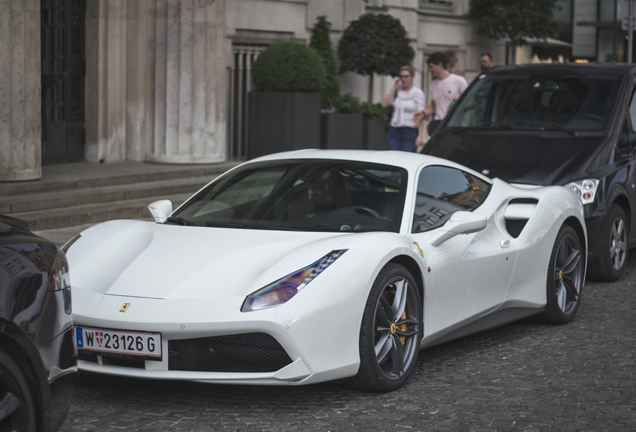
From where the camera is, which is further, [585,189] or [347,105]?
[347,105]

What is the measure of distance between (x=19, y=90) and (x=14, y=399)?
9044 millimetres

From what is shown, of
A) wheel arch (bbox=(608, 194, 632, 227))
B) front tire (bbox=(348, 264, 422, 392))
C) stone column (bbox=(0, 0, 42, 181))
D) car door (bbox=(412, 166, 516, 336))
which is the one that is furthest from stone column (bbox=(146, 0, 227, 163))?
front tire (bbox=(348, 264, 422, 392))

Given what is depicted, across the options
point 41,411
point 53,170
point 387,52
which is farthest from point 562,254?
point 387,52

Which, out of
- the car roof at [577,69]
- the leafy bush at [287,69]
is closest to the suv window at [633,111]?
the car roof at [577,69]

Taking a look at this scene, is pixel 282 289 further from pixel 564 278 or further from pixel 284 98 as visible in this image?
pixel 284 98

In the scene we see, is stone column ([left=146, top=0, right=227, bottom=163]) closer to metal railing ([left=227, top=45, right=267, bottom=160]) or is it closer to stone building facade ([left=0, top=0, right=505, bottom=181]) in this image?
stone building facade ([left=0, top=0, right=505, bottom=181])

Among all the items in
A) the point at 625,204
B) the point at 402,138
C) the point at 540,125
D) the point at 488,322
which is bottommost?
the point at 488,322

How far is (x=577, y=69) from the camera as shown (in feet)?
34.6

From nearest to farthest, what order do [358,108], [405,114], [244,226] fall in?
[244,226] < [405,114] < [358,108]

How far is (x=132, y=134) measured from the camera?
50.7ft

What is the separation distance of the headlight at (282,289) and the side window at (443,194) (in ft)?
3.47

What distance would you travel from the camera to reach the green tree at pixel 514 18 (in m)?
23.6

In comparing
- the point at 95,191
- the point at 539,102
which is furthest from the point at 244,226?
the point at 95,191

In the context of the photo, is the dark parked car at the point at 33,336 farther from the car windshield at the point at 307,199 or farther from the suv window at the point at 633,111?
the suv window at the point at 633,111
